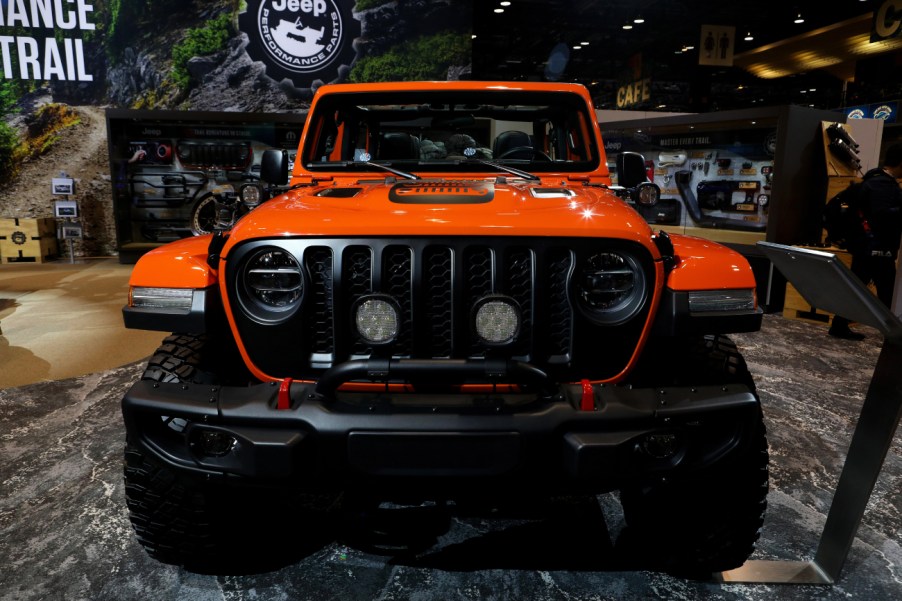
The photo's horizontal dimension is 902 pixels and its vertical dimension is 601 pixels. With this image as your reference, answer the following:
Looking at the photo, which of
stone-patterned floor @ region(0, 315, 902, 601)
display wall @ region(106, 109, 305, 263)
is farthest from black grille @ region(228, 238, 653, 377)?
display wall @ region(106, 109, 305, 263)

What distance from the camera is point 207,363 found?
79.3 inches

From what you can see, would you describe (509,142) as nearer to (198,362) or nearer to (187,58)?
(198,362)

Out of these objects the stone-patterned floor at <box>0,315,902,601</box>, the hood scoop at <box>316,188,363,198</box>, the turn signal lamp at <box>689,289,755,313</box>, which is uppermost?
the hood scoop at <box>316,188,363,198</box>

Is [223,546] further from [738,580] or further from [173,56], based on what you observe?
[173,56]

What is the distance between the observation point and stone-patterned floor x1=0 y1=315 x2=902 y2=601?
205cm

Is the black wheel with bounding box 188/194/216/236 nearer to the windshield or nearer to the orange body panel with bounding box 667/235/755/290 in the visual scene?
the windshield

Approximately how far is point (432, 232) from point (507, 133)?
5.83 ft

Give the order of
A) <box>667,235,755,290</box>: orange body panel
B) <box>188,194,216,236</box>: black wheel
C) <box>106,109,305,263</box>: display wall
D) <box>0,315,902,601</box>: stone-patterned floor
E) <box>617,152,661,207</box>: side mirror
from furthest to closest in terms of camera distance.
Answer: <box>188,194,216,236</box>: black wheel < <box>106,109,305,263</box>: display wall < <box>617,152,661,207</box>: side mirror < <box>0,315,902,601</box>: stone-patterned floor < <box>667,235,755,290</box>: orange body panel

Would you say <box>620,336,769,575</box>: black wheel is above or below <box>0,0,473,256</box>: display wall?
below

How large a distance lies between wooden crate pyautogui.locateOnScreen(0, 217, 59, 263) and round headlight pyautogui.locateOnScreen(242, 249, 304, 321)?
1024cm

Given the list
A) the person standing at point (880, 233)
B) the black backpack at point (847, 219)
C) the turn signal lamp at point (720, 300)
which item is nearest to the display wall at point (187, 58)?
the black backpack at point (847, 219)

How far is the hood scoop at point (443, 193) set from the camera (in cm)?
195

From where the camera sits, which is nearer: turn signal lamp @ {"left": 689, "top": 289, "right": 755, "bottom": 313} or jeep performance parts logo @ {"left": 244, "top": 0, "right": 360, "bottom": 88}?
turn signal lamp @ {"left": 689, "top": 289, "right": 755, "bottom": 313}

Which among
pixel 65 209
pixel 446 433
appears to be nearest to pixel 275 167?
pixel 446 433
